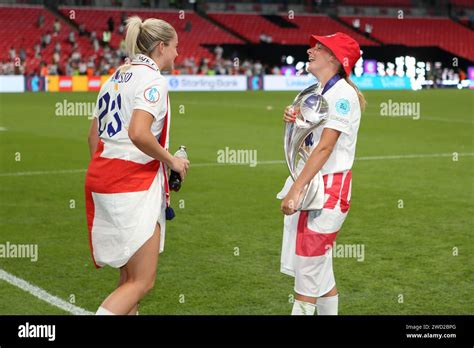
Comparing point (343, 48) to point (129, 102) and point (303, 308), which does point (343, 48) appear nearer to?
point (129, 102)

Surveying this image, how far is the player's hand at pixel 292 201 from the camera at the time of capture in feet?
15.8

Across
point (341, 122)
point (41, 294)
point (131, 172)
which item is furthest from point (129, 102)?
point (41, 294)

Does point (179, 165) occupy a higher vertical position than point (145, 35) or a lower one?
lower

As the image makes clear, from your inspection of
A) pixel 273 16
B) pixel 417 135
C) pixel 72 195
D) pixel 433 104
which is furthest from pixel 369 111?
pixel 273 16

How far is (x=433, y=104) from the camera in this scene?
106 ft

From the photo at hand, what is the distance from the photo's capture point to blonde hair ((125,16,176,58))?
4.89m

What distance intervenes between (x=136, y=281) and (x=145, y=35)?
57.6 inches

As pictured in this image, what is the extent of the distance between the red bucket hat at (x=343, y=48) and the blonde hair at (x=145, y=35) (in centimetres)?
93

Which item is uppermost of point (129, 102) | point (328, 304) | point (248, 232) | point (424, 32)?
point (424, 32)

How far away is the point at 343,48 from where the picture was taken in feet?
16.4

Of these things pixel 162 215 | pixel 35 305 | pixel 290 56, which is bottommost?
pixel 35 305

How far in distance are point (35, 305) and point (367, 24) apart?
57.7 m

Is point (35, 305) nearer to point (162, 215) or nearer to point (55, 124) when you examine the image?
point (162, 215)

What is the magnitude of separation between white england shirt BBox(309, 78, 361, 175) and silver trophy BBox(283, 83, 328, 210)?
57 millimetres
